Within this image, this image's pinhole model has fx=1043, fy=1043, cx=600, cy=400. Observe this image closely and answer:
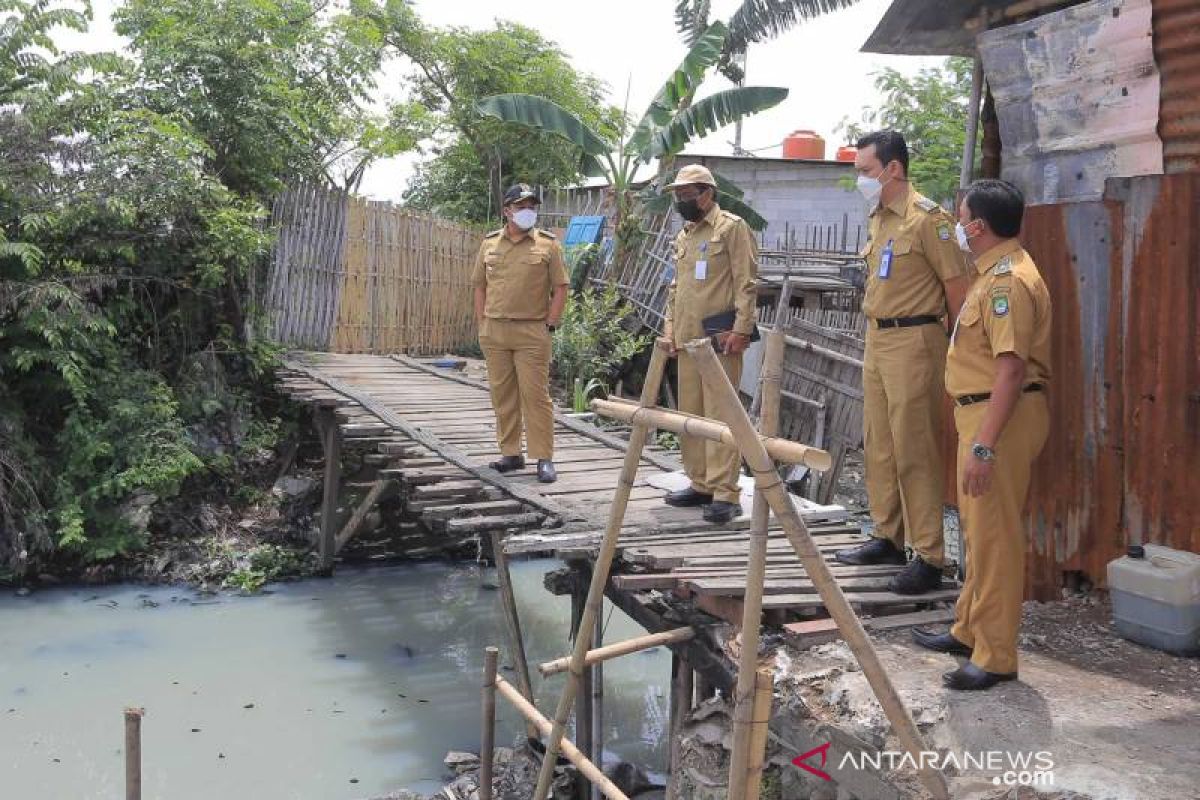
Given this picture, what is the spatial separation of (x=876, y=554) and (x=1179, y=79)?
7.22ft

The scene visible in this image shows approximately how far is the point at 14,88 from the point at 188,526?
160 inches

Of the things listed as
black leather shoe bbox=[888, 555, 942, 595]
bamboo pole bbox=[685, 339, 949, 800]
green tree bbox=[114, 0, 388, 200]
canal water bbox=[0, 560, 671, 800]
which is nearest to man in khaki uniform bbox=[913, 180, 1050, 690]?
black leather shoe bbox=[888, 555, 942, 595]

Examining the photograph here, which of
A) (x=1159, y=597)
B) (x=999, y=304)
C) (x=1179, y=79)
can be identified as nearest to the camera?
(x=999, y=304)

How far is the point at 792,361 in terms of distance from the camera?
10.8m

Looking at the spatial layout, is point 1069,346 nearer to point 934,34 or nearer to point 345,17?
point 934,34

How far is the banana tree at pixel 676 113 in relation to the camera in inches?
444

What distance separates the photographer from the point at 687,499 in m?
5.46

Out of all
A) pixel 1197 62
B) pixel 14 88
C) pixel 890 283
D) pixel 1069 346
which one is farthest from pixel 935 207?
pixel 14 88

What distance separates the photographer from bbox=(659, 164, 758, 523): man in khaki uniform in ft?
15.7

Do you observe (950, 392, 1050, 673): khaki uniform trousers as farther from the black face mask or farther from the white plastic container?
the black face mask

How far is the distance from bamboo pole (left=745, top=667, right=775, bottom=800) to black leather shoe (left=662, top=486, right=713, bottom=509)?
2.79 meters

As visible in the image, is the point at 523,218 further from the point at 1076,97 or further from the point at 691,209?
the point at 1076,97

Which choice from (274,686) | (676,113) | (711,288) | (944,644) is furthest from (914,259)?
(676,113)

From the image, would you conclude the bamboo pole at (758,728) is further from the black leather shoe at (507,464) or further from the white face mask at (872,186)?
the black leather shoe at (507,464)
